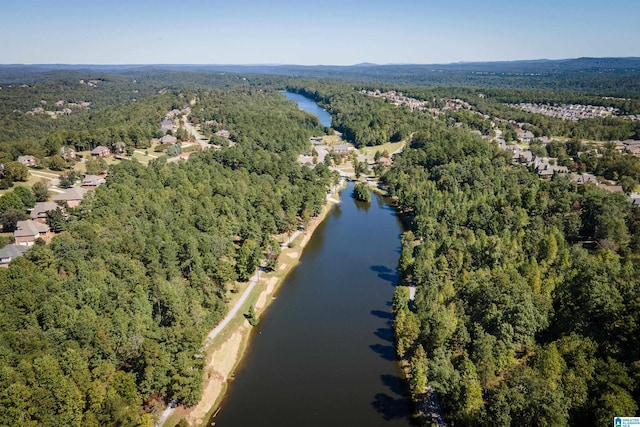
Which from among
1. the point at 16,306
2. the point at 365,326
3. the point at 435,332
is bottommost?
the point at 365,326

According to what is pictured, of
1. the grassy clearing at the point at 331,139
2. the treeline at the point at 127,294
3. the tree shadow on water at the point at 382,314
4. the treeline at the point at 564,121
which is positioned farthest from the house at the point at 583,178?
the grassy clearing at the point at 331,139

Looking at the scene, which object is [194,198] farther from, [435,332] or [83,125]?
[83,125]

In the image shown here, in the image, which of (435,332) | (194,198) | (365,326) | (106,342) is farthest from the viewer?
(194,198)

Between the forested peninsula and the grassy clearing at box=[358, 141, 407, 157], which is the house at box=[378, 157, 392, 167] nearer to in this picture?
the forested peninsula

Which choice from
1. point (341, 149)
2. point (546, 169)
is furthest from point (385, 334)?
point (341, 149)

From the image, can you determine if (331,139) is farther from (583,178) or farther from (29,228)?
(29,228)

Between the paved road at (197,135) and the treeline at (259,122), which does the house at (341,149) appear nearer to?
the treeline at (259,122)

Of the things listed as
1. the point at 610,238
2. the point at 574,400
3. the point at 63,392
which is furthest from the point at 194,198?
the point at 610,238
